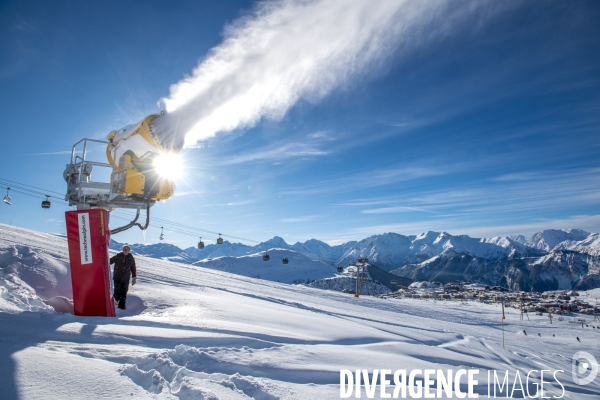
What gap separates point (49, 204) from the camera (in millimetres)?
20859

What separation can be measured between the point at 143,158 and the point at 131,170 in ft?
1.20

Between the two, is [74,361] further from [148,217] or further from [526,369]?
[526,369]

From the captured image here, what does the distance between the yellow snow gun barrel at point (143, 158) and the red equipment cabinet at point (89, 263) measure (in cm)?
95

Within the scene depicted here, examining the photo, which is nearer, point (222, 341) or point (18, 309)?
point (222, 341)

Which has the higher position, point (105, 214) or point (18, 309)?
point (105, 214)

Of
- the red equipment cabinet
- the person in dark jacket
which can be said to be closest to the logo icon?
the red equipment cabinet

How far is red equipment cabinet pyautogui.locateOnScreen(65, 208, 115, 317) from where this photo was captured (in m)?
6.71

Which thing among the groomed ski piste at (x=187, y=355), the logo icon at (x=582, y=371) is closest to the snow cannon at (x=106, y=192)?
the groomed ski piste at (x=187, y=355)

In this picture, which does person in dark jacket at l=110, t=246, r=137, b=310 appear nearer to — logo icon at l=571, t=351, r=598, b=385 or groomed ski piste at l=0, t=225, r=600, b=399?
groomed ski piste at l=0, t=225, r=600, b=399

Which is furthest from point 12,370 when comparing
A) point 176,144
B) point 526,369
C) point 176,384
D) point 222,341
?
point 526,369

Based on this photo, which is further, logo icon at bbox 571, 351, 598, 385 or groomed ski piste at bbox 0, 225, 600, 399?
logo icon at bbox 571, 351, 598, 385

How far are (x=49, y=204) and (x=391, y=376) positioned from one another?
24881 mm

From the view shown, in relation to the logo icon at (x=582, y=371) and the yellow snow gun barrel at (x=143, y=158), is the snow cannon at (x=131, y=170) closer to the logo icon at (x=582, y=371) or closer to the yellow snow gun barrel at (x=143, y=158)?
the yellow snow gun barrel at (x=143, y=158)

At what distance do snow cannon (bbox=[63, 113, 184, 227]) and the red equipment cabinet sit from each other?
0.48 m
